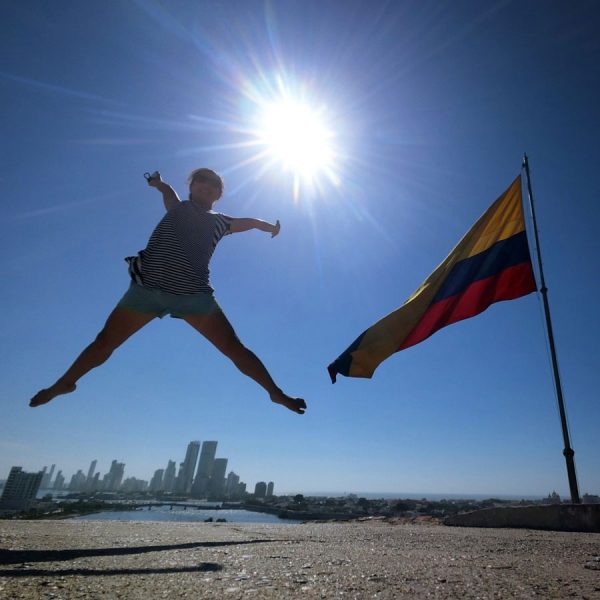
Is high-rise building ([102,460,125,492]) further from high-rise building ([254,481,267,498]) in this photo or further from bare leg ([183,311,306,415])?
bare leg ([183,311,306,415])

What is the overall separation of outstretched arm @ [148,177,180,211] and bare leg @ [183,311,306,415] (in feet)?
4.34

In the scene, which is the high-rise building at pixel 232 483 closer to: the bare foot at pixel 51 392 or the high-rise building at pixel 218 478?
the high-rise building at pixel 218 478

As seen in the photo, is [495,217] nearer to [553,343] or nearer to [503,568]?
[553,343]

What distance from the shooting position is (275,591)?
55.8 inches

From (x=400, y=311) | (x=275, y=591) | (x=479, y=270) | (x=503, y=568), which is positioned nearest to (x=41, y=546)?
(x=275, y=591)

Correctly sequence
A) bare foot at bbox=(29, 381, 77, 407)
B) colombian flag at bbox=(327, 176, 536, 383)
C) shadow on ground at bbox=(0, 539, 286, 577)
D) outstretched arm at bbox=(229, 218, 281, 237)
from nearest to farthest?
1. shadow on ground at bbox=(0, 539, 286, 577)
2. bare foot at bbox=(29, 381, 77, 407)
3. outstretched arm at bbox=(229, 218, 281, 237)
4. colombian flag at bbox=(327, 176, 536, 383)

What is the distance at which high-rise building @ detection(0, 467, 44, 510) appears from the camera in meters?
29.2

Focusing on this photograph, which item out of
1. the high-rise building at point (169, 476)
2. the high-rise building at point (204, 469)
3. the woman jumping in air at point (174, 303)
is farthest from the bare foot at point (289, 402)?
the high-rise building at point (169, 476)

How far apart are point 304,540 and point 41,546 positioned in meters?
1.86

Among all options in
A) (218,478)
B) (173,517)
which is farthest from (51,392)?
(218,478)

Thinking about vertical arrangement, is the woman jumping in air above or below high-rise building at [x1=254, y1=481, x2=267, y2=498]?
above

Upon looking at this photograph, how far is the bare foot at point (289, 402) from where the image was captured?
3127mm

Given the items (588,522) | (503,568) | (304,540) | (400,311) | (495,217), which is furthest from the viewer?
(495,217)

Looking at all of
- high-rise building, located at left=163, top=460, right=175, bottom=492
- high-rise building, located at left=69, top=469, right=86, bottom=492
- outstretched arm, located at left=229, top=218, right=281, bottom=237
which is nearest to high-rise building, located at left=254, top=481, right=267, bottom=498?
outstretched arm, located at left=229, top=218, right=281, bottom=237
